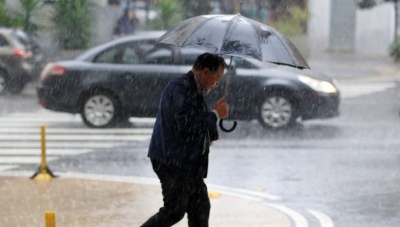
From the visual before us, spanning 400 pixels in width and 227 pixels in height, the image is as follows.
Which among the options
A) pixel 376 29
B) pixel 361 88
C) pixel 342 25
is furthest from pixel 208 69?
pixel 342 25

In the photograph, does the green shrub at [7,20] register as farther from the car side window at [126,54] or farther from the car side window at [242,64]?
the car side window at [242,64]

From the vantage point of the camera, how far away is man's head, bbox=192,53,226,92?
23.1 ft

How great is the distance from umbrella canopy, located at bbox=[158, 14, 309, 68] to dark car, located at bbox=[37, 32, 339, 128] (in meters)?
8.77

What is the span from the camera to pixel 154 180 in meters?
12.1

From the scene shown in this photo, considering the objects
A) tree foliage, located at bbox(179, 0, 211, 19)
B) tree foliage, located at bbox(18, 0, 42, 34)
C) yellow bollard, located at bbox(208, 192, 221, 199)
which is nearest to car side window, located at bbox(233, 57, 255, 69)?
yellow bollard, located at bbox(208, 192, 221, 199)

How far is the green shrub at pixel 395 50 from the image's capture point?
106ft

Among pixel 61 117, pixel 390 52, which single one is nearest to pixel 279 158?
pixel 61 117

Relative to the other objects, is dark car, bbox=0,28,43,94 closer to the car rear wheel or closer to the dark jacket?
the car rear wheel

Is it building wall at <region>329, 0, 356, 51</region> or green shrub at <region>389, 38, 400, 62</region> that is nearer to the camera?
green shrub at <region>389, 38, 400, 62</region>

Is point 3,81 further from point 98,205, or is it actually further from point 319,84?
point 98,205

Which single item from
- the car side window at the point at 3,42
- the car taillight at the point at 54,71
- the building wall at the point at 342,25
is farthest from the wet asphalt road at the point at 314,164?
the building wall at the point at 342,25

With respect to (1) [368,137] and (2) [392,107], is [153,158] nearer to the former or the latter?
(1) [368,137]

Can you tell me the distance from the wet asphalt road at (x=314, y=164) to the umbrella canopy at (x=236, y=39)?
242 centimetres

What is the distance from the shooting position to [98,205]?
10.3 m
